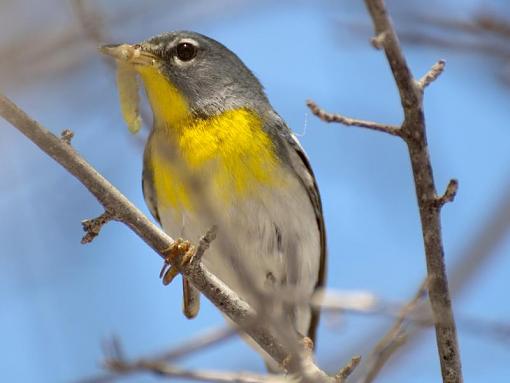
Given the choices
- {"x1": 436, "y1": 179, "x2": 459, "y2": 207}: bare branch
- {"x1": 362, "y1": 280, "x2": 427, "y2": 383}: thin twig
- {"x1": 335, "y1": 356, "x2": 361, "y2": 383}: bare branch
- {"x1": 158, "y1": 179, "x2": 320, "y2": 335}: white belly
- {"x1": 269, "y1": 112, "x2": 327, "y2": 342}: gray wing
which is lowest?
{"x1": 362, "y1": 280, "x2": 427, "y2": 383}: thin twig

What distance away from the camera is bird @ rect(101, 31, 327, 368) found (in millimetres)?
4953

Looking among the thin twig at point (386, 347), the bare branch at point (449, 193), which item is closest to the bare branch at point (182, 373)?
the thin twig at point (386, 347)

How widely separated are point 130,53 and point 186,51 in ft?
2.48

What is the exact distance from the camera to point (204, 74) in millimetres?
5844

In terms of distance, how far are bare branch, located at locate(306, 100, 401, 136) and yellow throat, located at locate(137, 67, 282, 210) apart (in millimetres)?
1568

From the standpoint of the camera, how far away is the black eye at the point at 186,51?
5766 mm

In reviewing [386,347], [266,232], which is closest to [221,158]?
[266,232]

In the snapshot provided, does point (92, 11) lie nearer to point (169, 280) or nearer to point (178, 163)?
point (169, 280)

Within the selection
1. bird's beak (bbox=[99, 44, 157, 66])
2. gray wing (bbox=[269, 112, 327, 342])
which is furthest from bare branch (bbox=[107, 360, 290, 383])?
bird's beak (bbox=[99, 44, 157, 66])

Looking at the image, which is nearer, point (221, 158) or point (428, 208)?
point (428, 208)

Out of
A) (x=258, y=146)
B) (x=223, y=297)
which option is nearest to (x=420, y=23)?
(x=258, y=146)

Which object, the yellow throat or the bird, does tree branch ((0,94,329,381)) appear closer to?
the bird

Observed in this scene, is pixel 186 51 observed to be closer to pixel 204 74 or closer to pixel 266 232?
pixel 204 74

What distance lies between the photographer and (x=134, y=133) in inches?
176
